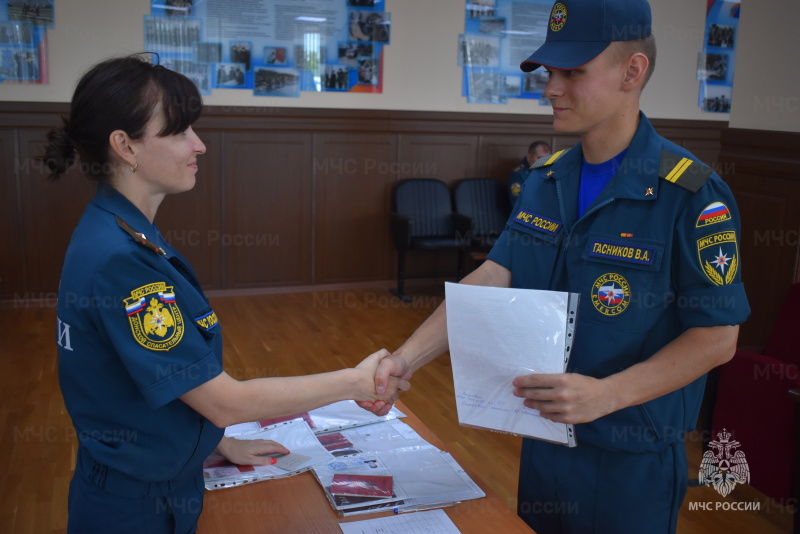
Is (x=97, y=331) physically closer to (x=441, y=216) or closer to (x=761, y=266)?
(x=761, y=266)

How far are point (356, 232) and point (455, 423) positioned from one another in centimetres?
311

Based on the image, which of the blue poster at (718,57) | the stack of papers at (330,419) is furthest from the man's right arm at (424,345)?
the blue poster at (718,57)

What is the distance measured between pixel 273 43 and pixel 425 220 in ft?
6.58

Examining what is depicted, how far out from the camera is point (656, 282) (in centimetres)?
155

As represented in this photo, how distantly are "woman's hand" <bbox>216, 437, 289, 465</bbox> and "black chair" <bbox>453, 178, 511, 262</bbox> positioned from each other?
16.4 feet

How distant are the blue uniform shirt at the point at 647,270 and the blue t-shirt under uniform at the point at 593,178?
5 cm

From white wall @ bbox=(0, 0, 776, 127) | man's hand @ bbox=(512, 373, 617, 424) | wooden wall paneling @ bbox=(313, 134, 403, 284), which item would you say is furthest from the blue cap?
wooden wall paneling @ bbox=(313, 134, 403, 284)

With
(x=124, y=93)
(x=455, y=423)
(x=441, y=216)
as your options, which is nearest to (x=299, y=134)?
(x=441, y=216)

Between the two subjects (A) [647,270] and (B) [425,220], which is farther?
(B) [425,220]

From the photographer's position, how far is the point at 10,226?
5.76m

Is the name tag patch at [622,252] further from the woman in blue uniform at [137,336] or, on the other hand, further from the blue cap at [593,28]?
the woman in blue uniform at [137,336]

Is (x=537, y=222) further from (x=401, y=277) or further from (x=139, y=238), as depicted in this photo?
(x=401, y=277)

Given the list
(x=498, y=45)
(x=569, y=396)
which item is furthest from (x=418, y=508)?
(x=498, y=45)

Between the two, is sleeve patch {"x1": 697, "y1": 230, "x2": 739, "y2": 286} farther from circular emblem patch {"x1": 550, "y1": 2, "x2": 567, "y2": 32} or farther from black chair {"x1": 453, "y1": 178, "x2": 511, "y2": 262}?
black chair {"x1": 453, "y1": 178, "x2": 511, "y2": 262}
